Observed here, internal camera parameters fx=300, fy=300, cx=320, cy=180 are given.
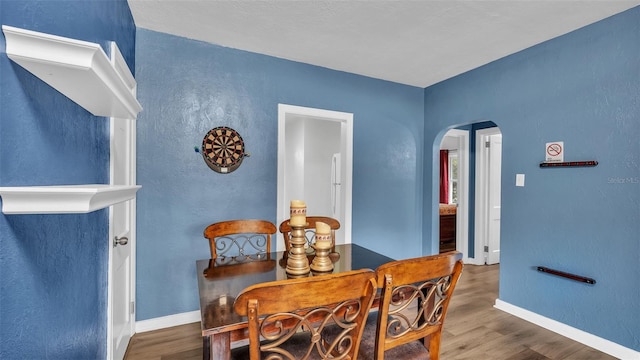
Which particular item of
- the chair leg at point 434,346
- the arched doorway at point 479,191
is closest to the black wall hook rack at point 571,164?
the arched doorway at point 479,191

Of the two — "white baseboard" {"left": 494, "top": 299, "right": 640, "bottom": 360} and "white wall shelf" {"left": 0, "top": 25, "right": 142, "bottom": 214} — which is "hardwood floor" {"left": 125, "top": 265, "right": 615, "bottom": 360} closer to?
"white baseboard" {"left": 494, "top": 299, "right": 640, "bottom": 360}

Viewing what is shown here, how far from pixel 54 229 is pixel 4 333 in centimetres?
36

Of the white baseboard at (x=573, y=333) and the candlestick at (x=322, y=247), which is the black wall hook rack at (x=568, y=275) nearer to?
the white baseboard at (x=573, y=333)

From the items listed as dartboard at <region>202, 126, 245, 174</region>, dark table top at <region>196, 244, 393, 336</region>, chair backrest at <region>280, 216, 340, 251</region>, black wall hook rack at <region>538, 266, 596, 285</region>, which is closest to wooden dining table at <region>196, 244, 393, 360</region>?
dark table top at <region>196, 244, 393, 336</region>

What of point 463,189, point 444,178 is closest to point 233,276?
point 463,189

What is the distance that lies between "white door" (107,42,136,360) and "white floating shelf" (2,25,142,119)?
0.62m

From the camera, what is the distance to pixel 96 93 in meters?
1.06

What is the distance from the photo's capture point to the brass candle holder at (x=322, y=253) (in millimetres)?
1569

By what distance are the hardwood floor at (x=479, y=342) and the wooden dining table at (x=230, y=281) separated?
939 millimetres

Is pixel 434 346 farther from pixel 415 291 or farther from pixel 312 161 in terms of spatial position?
pixel 312 161

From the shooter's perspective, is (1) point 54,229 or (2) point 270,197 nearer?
(1) point 54,229

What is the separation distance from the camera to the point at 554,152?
2650mm

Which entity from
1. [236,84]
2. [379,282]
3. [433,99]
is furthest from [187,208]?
[433,99]

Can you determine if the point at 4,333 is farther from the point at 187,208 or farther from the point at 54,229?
the point at 187,208
